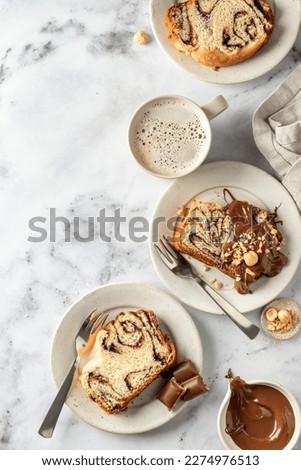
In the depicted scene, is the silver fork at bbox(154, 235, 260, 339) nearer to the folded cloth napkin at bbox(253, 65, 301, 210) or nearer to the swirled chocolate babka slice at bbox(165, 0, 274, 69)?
the folded cloth napkin at bbox(253, 65, 301, 210)

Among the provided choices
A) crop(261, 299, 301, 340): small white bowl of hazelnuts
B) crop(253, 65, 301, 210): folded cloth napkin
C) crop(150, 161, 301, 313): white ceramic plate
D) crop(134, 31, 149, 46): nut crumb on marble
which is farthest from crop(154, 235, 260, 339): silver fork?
crop(134, 31, 149, 46): nut crumb on marble

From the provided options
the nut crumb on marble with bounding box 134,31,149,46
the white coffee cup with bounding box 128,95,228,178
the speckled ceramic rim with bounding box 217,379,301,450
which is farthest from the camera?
the nut crumb on marble with bounding box 134,31,149,46

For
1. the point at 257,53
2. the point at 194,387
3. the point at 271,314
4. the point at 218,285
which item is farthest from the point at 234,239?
the point at 257,53

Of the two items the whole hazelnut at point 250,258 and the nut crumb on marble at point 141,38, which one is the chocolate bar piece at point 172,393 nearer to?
the whole hazelnut at point 250,258

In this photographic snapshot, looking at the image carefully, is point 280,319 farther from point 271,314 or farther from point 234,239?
point 234,239
